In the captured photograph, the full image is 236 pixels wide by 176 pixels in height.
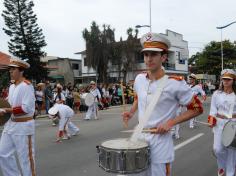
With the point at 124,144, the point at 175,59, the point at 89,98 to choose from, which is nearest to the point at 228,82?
the point at 124,144

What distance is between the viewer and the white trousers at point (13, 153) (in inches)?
225

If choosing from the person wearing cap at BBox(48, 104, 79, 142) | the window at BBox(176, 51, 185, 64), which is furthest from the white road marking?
the window at BBox(176, 51, 185, 64)

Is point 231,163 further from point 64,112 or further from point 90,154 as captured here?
point 64,112

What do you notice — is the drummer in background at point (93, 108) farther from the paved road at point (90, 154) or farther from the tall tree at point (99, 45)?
the tall tree at point (99, 45)

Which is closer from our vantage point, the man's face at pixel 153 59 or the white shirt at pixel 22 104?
the man's face at pixel 153 59

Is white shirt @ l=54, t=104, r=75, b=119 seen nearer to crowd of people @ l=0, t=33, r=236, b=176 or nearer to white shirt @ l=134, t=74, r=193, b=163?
crowd of people @ l=0, t=33, r=236, b=176

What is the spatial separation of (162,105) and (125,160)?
682 millimetres

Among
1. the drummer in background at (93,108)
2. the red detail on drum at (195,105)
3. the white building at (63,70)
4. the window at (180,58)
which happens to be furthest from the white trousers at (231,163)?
the window at (180,58)

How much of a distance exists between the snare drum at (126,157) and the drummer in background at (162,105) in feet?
0.61

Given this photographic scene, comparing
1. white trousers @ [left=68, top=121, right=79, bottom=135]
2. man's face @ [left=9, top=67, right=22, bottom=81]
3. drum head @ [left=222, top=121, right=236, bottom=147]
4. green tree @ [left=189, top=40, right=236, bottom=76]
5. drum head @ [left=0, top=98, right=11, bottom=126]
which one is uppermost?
green tree @ [left=189, top=40, right=236, bottom=76]

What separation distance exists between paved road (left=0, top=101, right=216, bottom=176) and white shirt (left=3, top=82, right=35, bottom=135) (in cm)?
220

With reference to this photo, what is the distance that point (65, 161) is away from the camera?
8.96 m

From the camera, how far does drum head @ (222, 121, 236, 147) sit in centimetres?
624

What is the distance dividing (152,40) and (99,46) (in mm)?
51866
